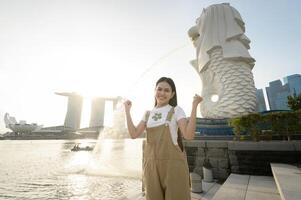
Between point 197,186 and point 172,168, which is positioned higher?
point 172,168

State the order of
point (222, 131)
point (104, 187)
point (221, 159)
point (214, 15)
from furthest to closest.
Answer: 1. point (214, 15)
2. point (222, 131)
3. point (104, 187)
4. point (221, 159)

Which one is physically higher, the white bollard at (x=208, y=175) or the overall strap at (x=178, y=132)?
the overall strap at (x=178, y=132)

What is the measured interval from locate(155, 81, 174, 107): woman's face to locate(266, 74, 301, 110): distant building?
373ft

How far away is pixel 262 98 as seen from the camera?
92562 millimetres

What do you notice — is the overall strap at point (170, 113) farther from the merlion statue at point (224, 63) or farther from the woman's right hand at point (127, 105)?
the merlion statue at point (224, 63)

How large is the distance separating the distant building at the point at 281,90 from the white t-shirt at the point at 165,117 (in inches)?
4472

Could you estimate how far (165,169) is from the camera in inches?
62.4

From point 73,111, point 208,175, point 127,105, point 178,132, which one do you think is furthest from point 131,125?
point 73,111

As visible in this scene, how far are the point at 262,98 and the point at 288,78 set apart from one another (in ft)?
87.4

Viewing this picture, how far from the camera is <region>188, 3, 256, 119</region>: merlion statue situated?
2431 cm

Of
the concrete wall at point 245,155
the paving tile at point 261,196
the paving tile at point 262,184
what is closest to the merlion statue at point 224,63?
the concrete wall at point 245,155

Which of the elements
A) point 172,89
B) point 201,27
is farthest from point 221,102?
point 172,89

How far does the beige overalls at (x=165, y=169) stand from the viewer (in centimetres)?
155

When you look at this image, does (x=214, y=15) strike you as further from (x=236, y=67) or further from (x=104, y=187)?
(x=104, y=187)
